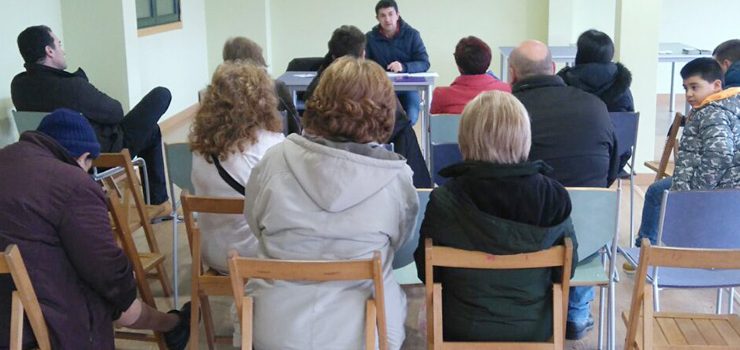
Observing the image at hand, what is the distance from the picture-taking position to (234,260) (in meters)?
1.97

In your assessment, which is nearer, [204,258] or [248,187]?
[248,187]

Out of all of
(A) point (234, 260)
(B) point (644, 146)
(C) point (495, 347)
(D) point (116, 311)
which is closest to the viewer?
(A) point (234, 260)

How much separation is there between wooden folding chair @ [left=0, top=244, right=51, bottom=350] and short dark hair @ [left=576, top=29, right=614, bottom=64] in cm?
281

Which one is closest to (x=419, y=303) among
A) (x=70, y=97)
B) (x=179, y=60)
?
(x=70, y=97)

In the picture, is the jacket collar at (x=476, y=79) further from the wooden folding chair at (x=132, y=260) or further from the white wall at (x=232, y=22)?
Answer: the white wall at (x=232, y=22)

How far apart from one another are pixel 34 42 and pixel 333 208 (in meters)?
2.78

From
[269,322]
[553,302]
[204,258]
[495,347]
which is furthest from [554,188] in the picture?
[204,258]

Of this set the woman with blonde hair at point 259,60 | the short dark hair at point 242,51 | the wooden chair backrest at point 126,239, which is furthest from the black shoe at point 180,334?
the short dark hair at point 242,51

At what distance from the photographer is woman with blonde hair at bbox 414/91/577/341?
2.04 metres

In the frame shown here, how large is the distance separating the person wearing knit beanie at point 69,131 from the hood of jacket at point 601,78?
7.93 feet

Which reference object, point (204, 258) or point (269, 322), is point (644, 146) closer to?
point (204, 258)

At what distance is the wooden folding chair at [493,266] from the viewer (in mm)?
2025

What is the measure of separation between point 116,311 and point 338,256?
0.80m

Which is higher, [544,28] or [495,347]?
[544,28]
